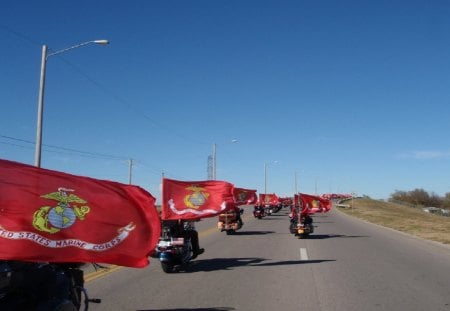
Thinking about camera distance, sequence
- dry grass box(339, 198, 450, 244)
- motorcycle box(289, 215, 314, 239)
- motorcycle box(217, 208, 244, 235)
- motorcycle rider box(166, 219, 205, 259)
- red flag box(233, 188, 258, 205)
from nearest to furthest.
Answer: motorcycle rider box(166, 219, 205, 259), motorcycle box(289, 215, 314, 239), dry grass box(339, 198, 450, 244), motorcycle box(217, 208, 244, 235), red flag box(233, 188, 258, 205)

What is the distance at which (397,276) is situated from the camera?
43.4 feet

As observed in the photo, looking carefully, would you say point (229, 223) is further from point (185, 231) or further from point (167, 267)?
point (167, 267)

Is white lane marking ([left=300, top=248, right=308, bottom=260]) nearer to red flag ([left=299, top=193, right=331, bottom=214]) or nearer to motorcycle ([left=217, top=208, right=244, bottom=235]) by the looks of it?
red flag ([left=299, top=193, right=331, bottom=214])

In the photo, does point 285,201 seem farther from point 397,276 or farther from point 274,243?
point 397,276

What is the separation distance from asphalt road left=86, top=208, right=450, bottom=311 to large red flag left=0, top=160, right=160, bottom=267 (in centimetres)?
268

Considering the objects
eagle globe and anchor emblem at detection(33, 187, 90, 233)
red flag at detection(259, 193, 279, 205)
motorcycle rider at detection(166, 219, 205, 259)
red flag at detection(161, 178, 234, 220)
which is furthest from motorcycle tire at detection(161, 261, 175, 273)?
red flag at detection(259, 193, 279, 205)

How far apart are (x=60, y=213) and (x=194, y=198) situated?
9.51 metres

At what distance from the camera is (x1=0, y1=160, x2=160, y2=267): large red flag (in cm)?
596

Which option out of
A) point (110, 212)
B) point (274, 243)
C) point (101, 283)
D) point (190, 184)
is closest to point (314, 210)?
point (274, 243)

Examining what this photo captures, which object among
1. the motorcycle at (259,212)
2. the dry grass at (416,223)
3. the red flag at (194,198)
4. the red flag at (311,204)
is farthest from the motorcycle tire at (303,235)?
the motorcycle at (259,212)

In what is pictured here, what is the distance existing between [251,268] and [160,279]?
9.13 feet

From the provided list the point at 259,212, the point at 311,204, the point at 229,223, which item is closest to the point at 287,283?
the point at 311,204

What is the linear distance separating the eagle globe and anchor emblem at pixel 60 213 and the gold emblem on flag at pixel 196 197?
29.4ft

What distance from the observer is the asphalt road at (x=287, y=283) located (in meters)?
9.66
